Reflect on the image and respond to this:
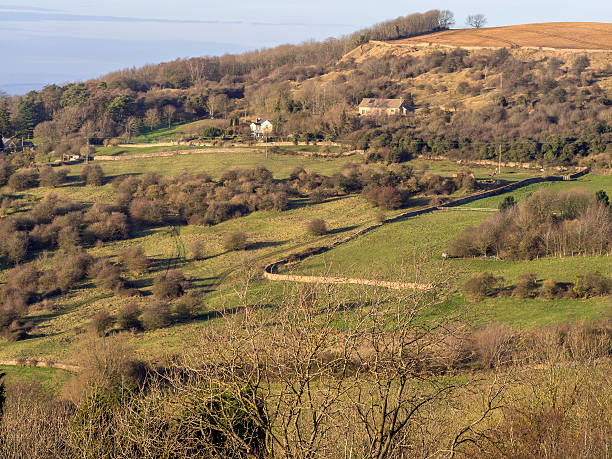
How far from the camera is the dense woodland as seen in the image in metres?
64.1

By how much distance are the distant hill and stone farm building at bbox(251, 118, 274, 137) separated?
3811 cm

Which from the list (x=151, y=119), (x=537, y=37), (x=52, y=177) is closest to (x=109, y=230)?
(x=52, y=177)

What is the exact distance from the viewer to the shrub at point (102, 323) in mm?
29284

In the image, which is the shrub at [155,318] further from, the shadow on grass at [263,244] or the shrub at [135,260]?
the shadow on grass at [263,244]

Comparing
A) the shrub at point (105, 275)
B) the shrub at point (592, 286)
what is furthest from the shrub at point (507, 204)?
the shrub at point (105, 275)

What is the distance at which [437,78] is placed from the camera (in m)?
90.4

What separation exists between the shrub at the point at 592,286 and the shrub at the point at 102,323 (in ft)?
66.8

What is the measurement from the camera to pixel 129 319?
97.7 ft

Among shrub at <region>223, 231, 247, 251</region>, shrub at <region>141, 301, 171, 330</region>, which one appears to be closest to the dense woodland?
shrub at <region>223, 231, 247, 251</region>

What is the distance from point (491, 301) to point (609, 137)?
129 ft

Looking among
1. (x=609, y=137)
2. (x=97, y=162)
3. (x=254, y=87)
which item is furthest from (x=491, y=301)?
(x=254, y=87)

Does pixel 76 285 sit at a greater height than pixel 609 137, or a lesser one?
lesser

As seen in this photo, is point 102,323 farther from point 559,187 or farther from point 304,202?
point 559,187

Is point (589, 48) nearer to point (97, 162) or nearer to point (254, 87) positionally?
point (254, 87)
